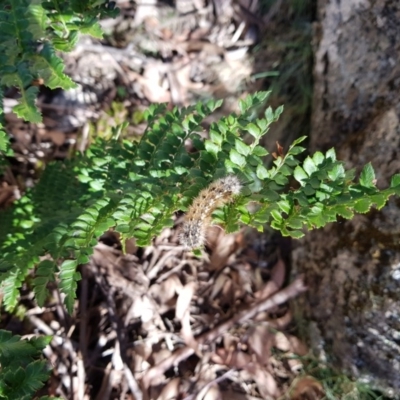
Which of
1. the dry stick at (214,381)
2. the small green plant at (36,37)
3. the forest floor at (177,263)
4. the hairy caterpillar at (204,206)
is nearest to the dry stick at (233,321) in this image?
the forest floor at (177,263)

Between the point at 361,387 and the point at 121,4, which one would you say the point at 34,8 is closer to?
the point at 121,4

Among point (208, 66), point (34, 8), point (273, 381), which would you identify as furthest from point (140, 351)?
point (208, 66)

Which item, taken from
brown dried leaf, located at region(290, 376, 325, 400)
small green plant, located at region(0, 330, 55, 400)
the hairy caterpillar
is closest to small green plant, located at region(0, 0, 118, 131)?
the hairy caterpillar

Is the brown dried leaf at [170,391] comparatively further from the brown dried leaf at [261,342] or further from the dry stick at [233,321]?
the brown dried leaf at [261,342]

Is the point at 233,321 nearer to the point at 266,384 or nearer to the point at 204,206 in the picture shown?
the point at 266,384

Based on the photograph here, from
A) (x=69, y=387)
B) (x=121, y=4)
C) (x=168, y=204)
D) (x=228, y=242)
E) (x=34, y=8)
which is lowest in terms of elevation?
(x=69, y=387)

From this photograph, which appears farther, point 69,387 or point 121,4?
point 121,4

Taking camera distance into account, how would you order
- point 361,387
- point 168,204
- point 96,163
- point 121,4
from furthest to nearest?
point 121,4 < point 361,387 < point 96,163 < point 168,204
